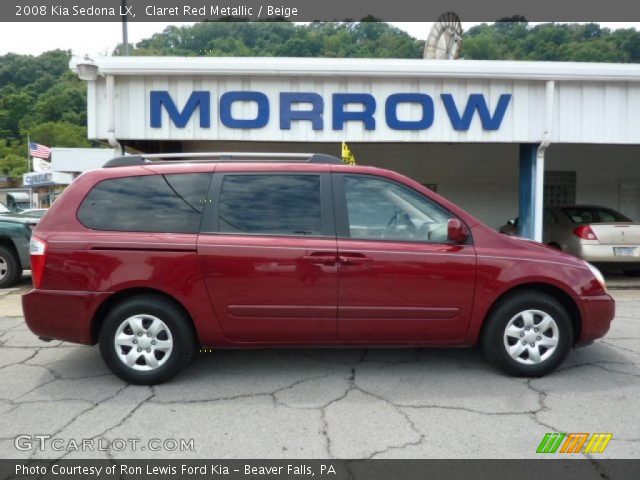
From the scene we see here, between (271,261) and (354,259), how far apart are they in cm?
62

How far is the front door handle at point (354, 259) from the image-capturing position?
3705 millimetres

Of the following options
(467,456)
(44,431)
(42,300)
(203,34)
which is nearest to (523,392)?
(467,456)

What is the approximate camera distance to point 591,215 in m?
9.70

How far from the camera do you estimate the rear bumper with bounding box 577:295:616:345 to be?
3896mm

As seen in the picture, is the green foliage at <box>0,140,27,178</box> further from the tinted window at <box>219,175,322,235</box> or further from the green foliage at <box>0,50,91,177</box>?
the tinted window at <box>219,175,322,235</box>

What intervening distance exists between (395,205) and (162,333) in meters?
2.04

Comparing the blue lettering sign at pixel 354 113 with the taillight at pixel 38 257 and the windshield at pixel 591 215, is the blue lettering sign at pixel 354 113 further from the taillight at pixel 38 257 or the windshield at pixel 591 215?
the taillight at pixel 38 257

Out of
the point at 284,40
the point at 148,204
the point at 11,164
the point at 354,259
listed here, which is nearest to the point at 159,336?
the point at 148,204

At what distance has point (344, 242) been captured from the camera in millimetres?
3740

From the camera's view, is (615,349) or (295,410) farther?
(615,349)

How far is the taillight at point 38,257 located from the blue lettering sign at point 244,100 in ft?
17.9

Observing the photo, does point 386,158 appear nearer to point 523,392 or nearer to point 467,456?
point 523,392

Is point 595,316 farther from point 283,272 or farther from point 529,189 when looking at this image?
point 529,189

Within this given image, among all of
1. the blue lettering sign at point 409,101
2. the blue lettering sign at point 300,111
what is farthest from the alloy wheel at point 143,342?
the blue lettering sign at point 409,101
